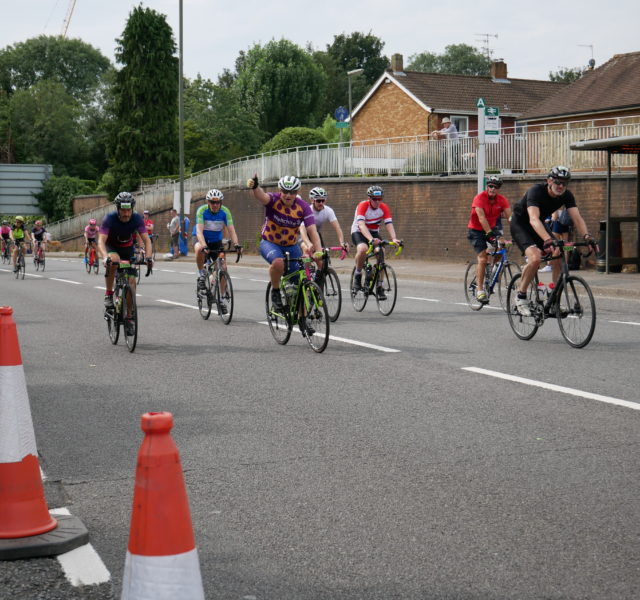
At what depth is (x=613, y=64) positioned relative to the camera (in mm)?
41906

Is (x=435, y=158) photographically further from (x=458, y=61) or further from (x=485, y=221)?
(x=458, y=61)

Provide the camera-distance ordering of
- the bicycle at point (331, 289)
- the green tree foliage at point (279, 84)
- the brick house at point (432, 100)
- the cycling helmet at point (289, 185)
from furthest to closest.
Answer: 1. the green tree foliage at point (279, 84)
2. the brick house at point (432, 100)
3. the bicycle at point (331, 289)
4. the cycling helmet at point (289, 185)

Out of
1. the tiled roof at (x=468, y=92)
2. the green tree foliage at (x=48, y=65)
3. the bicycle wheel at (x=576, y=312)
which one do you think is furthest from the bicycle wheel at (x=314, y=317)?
the green tree foliage at (x=48, y=65)

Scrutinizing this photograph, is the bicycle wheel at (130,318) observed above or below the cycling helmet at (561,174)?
below

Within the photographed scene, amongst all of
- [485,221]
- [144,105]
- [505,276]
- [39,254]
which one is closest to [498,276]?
[505,276]

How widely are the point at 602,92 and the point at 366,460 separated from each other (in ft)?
122

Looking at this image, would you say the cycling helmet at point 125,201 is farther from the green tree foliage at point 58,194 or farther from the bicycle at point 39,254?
the green tree foliage at point 58,194

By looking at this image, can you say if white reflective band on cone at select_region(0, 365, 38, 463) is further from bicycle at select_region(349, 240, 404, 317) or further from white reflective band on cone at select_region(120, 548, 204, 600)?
bicycle at select_region(349, 240, 404, 317)

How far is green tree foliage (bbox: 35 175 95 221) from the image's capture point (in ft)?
261

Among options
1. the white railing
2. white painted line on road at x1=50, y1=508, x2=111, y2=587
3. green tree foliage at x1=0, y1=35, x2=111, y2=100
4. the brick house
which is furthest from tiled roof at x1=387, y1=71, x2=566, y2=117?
green tree foliage at x1=0, y1=35, x2=111, y2=100

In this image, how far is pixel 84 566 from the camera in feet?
12.7

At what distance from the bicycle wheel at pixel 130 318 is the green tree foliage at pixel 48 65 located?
105656 millimetres

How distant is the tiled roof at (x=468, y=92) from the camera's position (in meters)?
53.1

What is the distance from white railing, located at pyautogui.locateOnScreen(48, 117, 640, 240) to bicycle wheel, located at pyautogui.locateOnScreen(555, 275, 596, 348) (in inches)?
546
